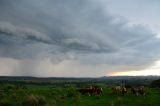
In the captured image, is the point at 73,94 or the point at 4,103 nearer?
the point at 4,103

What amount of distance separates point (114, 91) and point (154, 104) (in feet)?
40.1

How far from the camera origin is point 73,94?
38719 millimetres

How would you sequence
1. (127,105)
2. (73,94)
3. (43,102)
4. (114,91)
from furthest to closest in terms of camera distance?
(114,91) → (73,94) → (43,102) → (127,105)

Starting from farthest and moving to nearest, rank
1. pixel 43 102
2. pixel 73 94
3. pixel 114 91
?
pixel 114 91
pixel 73 94
pixel 43 102

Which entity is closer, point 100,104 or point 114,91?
point 100,104

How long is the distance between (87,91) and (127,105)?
13.3 meters

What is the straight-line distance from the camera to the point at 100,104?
29047 millimetres

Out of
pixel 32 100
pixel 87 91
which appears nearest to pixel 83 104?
pixel 32 100

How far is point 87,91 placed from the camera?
4109cm

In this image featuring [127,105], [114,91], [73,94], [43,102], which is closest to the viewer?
[127,105]

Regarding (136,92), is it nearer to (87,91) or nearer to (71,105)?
(87,91)

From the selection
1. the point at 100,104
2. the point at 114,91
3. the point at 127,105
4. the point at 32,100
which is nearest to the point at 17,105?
the point at 32,100

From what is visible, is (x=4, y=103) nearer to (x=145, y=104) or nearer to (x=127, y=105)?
(x=127, y=105)

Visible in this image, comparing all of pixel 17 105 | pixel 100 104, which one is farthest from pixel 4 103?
pixel 100 104
